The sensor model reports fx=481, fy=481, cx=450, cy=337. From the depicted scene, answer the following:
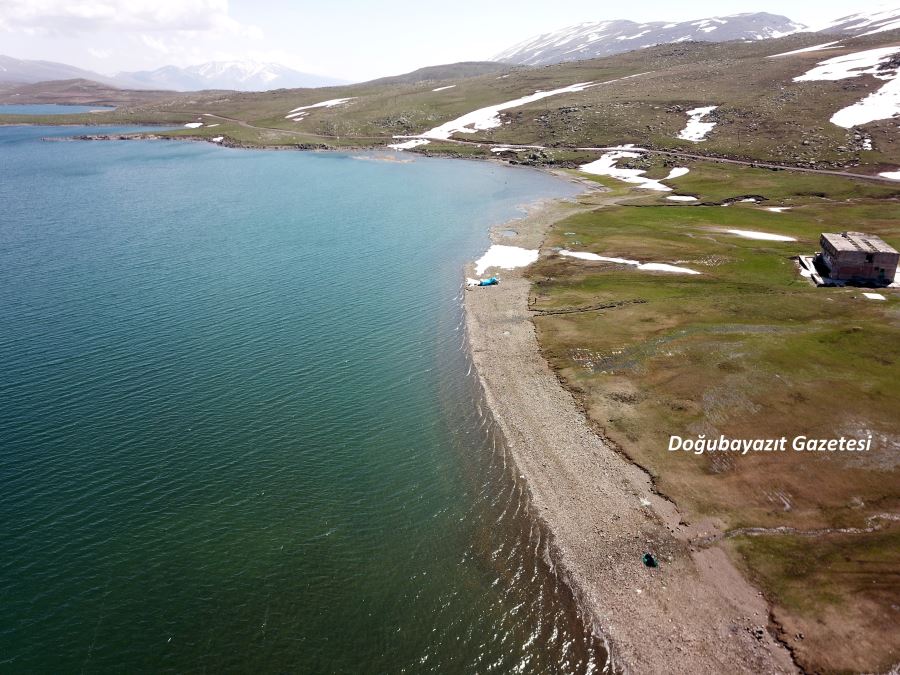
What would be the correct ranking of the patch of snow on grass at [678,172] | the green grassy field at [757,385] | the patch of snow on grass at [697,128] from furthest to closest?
the patch of snow on grass at [697,128]
the patch of snow on grass at [678,172]
the green grassy field at [757,385]

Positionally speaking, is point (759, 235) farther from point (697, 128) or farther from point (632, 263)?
point (697, 128)

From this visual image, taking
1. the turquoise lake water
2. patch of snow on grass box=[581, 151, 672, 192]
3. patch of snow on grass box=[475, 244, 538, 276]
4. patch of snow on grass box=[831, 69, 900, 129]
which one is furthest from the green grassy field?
patch of snow on grass box=[831, 69, 900, 129]

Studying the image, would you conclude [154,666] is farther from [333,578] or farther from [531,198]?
[531,198]

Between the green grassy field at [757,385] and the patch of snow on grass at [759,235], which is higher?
the patch of snow on grass at [759,235]

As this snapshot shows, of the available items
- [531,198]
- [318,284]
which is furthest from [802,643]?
[531,198]

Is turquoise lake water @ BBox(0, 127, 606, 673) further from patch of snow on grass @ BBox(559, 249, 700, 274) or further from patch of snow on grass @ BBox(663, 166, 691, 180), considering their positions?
patch of snow on grass @ BBox(663, 166, 691, 180)

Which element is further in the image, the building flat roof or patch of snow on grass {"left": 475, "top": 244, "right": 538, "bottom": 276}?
patch of snow on grass {"left": 475, "top": 244, "right": 538, "bottom": 276}

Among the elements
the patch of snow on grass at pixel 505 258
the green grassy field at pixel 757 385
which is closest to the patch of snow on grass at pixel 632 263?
the green grassy field at pixel 757 385

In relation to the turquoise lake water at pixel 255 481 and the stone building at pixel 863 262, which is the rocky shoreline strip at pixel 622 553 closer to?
the turquoise lake water at pixel 255 481
